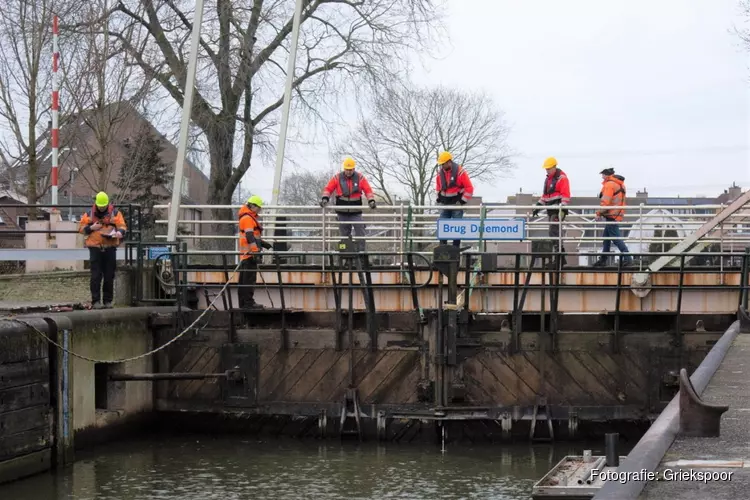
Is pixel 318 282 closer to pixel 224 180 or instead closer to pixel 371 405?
pixel 371 405

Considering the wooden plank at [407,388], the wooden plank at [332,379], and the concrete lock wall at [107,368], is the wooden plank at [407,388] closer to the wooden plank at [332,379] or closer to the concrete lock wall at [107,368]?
the wooden plank at [332,379]

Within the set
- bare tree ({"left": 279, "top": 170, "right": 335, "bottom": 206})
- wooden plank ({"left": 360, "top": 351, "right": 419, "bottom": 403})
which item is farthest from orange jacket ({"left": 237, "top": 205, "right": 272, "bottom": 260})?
bare tree ({"left": 279, "top": 170, "right": 335, "bottom": 206})

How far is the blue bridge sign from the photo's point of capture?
1641 centimetres

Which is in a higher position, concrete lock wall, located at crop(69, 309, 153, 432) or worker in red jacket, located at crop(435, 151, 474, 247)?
worker in red jacket, located at crop(435, 151, 474, 247)

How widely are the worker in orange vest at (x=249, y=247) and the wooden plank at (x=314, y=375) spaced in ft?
4.36

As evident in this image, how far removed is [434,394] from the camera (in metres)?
16.4

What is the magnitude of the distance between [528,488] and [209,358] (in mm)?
5998

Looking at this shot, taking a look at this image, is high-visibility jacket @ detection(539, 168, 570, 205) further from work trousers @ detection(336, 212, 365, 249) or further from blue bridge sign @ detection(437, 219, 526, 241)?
work trousers @ detection(336, 212, 365, 249)

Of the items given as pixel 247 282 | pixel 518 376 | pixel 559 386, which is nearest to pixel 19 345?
pixel 247 282

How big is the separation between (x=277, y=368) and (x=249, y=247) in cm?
187

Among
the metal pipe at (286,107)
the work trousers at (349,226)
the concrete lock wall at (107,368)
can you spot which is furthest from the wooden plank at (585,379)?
the metal pipe at (286,107)

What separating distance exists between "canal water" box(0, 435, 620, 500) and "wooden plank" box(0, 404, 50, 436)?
618 mm

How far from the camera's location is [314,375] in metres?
17.0

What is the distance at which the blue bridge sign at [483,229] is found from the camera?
Result: 16406mm
